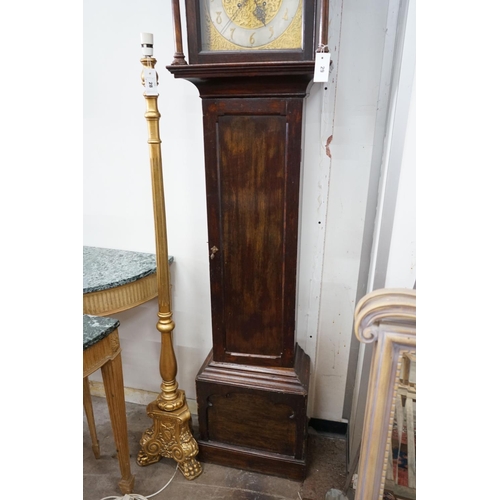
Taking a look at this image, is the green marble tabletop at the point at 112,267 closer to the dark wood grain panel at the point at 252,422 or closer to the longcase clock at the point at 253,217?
the longcase clock at the point at 253,217

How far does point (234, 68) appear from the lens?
99 cm

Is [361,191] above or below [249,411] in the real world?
above

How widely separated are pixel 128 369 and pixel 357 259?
1218mm

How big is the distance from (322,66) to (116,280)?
955 mm

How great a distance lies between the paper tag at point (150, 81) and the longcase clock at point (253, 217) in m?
0.11

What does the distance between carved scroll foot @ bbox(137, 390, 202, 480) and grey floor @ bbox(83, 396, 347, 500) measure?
53mm

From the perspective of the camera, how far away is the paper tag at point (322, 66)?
91 cm

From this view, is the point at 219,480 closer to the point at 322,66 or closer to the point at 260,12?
the point at 322,66

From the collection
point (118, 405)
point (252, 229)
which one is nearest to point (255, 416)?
point (118, 405)

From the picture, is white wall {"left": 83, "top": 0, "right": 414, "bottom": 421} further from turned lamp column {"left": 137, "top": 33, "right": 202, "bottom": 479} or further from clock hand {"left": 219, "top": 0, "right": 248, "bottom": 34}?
clock hand {"left": 219, "top": 0, "right": 248, "bottom": 34}

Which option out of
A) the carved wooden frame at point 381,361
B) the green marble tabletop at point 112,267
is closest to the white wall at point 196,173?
the green marble tabletop at point 112,267

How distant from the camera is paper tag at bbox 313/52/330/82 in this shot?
0.91 m
